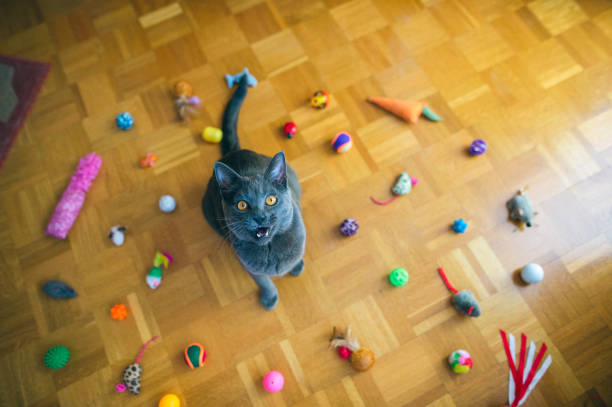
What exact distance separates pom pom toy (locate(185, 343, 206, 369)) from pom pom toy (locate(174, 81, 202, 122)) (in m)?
0.94

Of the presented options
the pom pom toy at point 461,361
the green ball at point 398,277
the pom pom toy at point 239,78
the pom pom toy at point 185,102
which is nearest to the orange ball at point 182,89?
the pom pom toy at point 185,102

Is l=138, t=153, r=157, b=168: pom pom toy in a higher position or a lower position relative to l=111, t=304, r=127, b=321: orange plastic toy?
higher

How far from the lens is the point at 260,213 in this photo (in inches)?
37.4

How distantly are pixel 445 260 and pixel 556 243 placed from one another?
44cm

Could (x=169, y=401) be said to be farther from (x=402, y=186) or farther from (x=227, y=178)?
(x=402, y=186)

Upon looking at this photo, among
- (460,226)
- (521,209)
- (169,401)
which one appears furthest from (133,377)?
(521,209)

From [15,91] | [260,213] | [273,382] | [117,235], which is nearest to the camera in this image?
[260,213]

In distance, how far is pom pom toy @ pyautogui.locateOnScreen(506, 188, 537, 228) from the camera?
1444 millimetres

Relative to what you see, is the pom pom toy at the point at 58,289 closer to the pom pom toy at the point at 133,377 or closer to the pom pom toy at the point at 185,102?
the pom pom toy at the point at 133,377

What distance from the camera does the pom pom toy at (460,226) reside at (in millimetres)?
1455

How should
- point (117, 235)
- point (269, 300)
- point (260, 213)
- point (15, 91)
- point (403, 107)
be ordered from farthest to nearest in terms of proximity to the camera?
point (15, 91) < point (403, 107) < point (117, 235) < point (269, 300) < point (260, 213)

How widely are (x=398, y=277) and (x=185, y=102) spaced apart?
1.15 metres

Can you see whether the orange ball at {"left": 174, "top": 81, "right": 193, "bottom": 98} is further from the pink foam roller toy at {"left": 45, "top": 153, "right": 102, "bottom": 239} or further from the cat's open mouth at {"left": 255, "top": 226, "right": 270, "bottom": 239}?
the cat's open mouth at {"left": 255, "top": 226, "right": 270, "bottom": 239}

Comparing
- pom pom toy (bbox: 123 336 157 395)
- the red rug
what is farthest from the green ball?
the red rug
